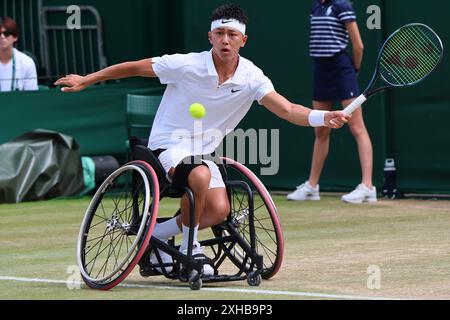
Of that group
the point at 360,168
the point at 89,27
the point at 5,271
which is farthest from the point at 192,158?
the point at 89,27

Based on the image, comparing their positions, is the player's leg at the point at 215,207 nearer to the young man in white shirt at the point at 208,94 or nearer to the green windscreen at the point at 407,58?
the young man in white shirt at the point at 208,94

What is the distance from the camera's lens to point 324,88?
37.8ft

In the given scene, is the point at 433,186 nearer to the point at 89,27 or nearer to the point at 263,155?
the point at 263,155

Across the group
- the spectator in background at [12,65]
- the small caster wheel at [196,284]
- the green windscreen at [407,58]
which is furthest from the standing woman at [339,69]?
the small caster wheel at [196,284]

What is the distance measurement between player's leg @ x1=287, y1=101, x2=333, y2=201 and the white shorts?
177 inches

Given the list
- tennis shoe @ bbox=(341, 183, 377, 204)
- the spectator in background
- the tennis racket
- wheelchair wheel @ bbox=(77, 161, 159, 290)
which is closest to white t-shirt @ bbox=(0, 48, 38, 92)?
the spectator in background

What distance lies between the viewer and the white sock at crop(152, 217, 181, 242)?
7199 millimetres

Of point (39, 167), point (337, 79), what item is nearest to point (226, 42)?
point (337, 79)

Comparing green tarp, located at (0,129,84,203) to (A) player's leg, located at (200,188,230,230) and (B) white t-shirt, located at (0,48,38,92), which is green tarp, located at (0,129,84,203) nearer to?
(B) white t-shirt, located at (0,48,38,92)

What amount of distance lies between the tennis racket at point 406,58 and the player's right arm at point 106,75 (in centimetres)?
126

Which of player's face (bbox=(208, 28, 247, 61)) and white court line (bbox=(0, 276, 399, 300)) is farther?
player's face (bbox=(208, 28, 247, 61))

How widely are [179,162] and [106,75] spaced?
2.07 feet
